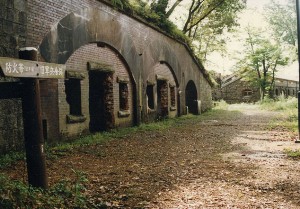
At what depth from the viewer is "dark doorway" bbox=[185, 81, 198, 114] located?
748 inches

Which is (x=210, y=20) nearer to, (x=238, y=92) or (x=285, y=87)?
(x=238, y=92)

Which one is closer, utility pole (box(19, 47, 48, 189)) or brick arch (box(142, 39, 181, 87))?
utility pole (box(19, 47, 48, 189))

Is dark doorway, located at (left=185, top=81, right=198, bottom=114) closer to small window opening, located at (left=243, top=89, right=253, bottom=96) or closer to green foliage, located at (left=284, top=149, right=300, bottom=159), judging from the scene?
green foliage, located at (left=284, top=149, right=300, bottom=159)

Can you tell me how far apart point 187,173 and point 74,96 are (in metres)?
4.83

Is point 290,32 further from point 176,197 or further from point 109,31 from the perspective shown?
point 176,197

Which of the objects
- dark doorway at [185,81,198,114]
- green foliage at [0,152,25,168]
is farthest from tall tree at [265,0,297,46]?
green foliage at [0,152,25,168]

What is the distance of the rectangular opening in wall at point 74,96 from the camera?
350 inches

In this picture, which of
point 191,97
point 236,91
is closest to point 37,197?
point 191,97

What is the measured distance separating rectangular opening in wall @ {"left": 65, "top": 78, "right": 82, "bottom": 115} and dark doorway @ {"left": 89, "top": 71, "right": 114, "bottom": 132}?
1.37 metres

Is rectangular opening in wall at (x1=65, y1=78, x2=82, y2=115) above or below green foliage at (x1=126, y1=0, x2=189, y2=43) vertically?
below

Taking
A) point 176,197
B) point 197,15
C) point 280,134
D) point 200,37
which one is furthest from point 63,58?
point 200,37

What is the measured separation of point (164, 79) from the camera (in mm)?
14641

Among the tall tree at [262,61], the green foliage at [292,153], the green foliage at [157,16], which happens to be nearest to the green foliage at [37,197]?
the green foliage at [292,153]

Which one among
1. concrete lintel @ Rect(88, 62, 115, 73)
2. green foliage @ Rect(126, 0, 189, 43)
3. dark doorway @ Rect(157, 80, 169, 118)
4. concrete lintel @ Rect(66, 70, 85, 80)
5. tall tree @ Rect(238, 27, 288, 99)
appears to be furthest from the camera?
tall tree @ Rect(238, 27, 288, 99)
